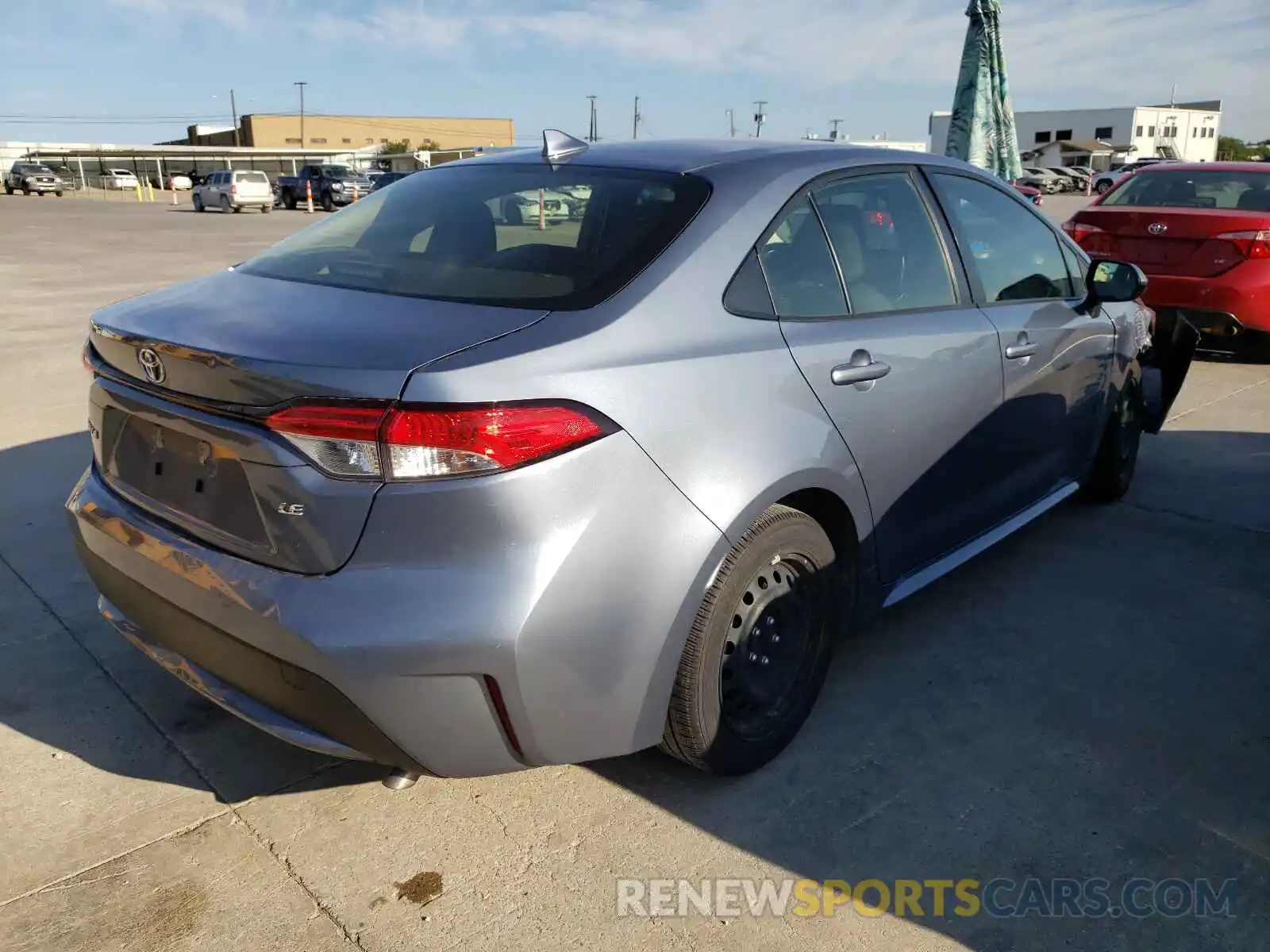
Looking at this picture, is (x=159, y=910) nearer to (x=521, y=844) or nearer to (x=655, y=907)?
(x=521, y=844)

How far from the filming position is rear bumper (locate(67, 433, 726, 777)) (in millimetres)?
2021

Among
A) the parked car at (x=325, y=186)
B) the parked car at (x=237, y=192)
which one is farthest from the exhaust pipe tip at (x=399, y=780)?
the parked car at (x=237, y=192)

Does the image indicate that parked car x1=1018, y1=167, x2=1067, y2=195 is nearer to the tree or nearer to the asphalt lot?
the tree

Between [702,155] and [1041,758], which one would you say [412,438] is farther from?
[1041,758]

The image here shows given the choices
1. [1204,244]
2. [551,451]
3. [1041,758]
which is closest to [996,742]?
[1041,758]

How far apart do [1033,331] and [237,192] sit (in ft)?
123

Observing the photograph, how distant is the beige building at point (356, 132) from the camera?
99469 millimetres

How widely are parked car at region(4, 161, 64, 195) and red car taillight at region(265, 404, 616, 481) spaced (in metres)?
57.4

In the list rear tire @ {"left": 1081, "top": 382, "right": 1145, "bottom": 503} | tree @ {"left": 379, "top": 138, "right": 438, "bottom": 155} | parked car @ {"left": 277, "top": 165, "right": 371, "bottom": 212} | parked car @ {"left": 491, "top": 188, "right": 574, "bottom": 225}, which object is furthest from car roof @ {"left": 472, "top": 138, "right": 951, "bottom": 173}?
tree @ {"left": 379, "top": 138, "right": 438, "bottom": 155}

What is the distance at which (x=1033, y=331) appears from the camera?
364 cm

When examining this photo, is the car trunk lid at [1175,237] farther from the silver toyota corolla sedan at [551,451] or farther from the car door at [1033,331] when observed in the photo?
the silver toyota corolla sedan at [551,451]

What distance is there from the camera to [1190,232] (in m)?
7.43

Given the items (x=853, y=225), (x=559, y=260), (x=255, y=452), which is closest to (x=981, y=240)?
(x=853, y=225)

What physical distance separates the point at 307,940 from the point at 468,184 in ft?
6.97
